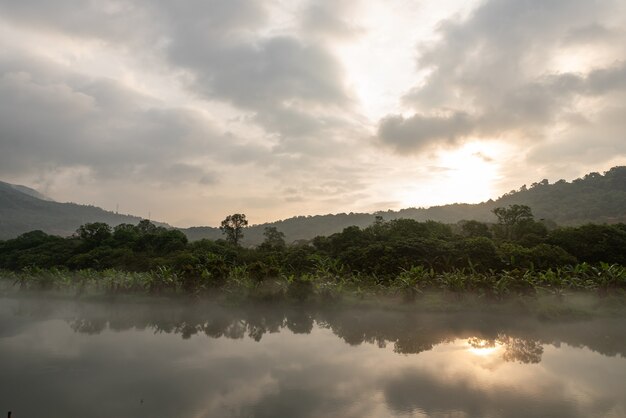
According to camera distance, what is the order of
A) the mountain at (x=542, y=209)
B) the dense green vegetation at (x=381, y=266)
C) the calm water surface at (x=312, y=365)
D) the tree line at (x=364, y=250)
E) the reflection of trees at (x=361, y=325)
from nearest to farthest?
the calm water surface at (x=312, y=365)
the reflection of trees at (x=361, y=325)
the dense green vegetation at (x=381, y=266)
the tree line at (x=364, y=250)
the mountain at (x=542, y=209)

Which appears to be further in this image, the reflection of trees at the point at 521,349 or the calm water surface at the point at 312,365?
the reflection of trees at the point at 521,349

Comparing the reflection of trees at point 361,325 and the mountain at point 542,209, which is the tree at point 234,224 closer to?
the reflection of trees at point 361,325

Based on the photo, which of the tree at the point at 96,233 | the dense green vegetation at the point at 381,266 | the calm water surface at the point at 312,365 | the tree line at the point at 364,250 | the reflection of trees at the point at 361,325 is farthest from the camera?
the tree at the point at 96,233

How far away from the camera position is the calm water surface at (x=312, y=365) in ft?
39.3

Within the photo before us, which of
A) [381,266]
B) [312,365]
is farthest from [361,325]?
[381,266]

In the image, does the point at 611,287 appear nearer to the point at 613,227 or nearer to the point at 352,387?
the point at 613,227

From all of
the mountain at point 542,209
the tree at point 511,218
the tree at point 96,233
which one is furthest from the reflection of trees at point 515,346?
the mountain at point 542,209

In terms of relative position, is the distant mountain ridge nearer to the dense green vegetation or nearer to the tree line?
the tree line

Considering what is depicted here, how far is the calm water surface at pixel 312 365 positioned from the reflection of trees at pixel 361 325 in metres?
0.10

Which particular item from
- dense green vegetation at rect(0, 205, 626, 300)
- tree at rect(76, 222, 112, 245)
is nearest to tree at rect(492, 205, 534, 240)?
dense green vegetation at rect(0, 205, 626, 300)

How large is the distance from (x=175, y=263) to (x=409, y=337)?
24554 mm

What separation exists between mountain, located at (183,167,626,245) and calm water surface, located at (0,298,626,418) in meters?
76.0

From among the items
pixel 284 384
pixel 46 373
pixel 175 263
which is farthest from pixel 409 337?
pixel 175 263

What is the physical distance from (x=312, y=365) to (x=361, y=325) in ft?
24.6
